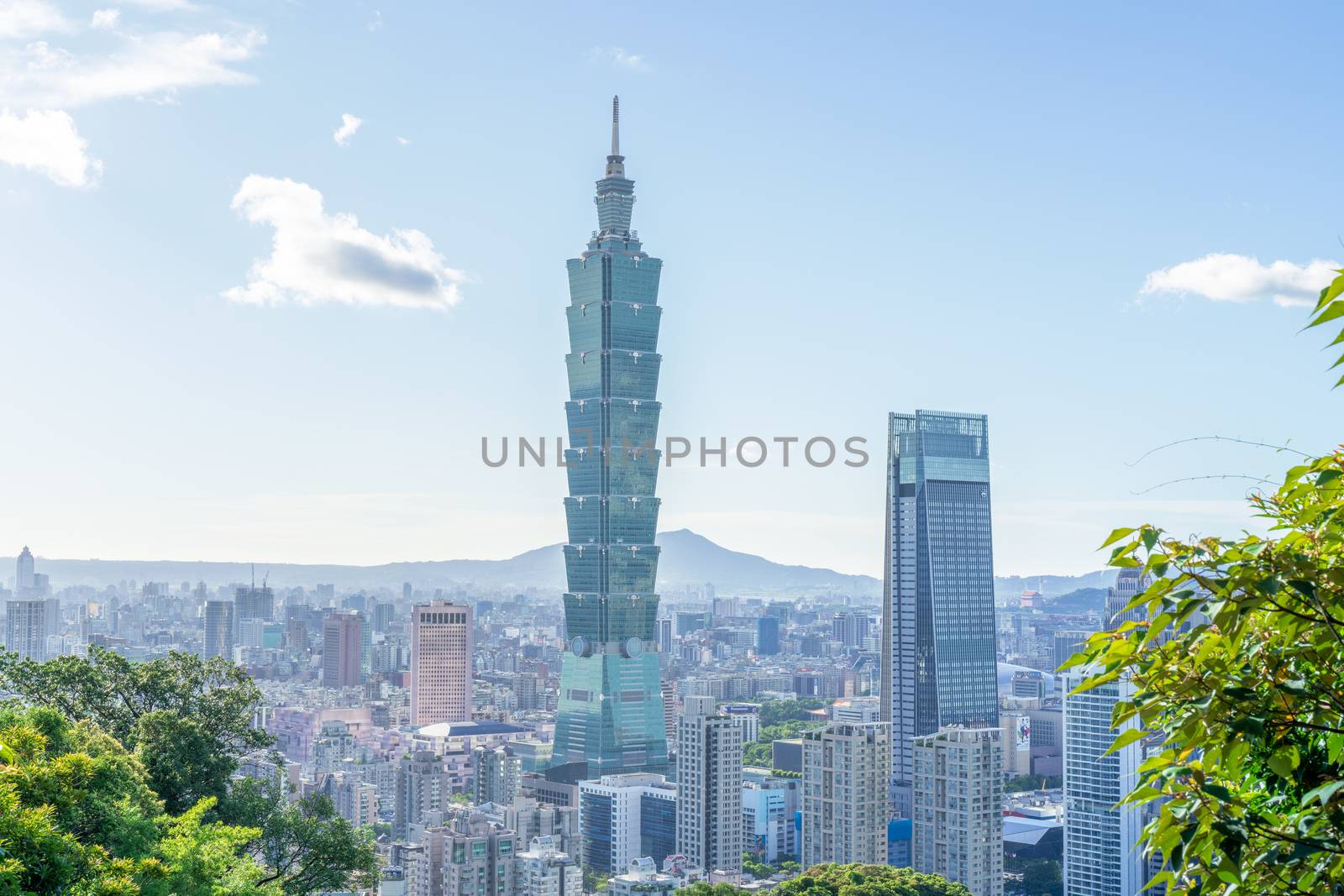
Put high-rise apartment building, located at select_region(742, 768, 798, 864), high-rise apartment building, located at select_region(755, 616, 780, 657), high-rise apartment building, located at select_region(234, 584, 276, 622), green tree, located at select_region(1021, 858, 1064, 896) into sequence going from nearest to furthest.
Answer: green tree, located at select_region(1021, 858, 1064, 896), high-rise apartment building, located at select_region(742, 768, 798, 864), high-rise apartment building, located at select_region(234, 584, 276, 622), high-rise apartment building, located at select_region(755, 616, 780, 657)

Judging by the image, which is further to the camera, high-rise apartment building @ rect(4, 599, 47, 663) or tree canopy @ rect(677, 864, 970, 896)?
high-rise apartment building @ rect(4, 599, 47, 663)

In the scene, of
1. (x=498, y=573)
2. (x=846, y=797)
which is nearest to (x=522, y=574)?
(x=498, y=573)

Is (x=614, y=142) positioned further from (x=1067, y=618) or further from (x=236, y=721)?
(x=1067, y=618)

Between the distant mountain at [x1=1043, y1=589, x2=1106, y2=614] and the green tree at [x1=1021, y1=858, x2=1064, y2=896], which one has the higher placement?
the distant mountain at [x1=1043, y1=589, x2=1106, y2=614]

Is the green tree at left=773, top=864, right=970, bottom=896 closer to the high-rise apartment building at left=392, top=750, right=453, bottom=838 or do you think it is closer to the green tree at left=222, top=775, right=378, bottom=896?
the green tree at left=222, top=775, right=378, bottom=896

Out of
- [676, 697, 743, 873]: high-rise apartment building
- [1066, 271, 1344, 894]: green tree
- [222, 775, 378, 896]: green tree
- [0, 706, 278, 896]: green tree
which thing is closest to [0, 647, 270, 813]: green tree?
[222, 775, 378, 896]: green tree

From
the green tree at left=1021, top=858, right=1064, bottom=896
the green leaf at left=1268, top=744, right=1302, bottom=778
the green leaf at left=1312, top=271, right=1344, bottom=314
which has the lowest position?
the green tree at left=1021, top=858, right=1064, bottom=896

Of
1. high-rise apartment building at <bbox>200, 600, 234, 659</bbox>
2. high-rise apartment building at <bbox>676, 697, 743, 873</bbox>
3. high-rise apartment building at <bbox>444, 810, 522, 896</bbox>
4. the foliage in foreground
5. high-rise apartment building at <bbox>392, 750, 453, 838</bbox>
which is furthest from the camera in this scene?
high-rise apartment building at <bbox>200, 600, 234, 659</bbox>

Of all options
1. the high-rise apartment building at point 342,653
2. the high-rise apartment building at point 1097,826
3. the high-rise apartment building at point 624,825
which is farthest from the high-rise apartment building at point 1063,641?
the high-rise apartment building at point 1097,826
